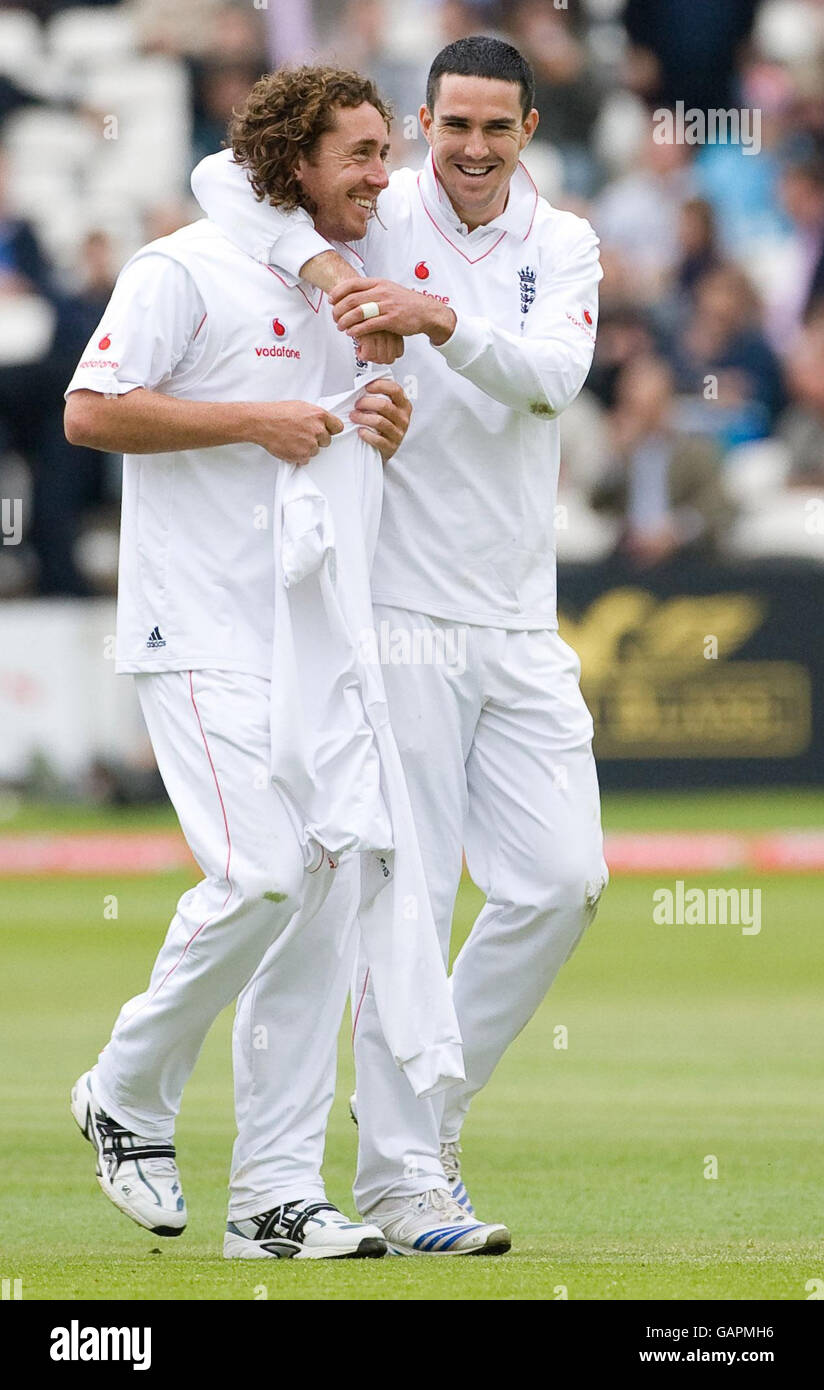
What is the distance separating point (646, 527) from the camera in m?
16.0

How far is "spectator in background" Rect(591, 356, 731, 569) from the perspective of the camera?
52.2ft

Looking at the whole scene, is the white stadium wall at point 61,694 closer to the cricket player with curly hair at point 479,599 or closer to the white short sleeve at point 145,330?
the cricket player with curly hair at point 479,599

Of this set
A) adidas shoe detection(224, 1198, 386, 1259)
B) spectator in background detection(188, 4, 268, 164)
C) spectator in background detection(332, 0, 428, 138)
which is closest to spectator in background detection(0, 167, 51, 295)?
spectator in background detection(188, 4, 268, 164)

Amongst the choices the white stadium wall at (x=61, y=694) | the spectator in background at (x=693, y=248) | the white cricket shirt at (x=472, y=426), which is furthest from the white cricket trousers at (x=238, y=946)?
the spectator in background at (x=693, y=248)

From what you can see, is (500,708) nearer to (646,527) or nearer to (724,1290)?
(724,1290)

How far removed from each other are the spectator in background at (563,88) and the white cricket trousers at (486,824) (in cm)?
1391

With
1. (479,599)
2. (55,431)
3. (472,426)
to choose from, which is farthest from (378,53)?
(479,599)

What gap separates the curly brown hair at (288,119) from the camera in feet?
17.8

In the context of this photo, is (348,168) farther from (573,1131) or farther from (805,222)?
(805,222)

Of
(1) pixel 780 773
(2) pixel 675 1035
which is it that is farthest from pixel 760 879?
(2) pixel 675 1035

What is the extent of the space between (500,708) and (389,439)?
2.50 feet

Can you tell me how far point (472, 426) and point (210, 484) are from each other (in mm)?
724

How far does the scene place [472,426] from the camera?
5824 mm

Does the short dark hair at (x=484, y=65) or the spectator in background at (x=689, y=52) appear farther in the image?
the spectator in background at (x=689, y=52)
